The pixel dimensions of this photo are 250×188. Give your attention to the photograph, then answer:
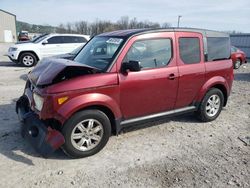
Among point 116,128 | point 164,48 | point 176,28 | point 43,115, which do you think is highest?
point 176,28

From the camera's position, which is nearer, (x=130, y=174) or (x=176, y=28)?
(x=130, y=174)

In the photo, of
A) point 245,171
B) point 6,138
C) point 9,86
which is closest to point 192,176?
point 245,171

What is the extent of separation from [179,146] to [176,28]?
7.05 ft

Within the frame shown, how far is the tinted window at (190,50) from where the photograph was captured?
4.93 metres

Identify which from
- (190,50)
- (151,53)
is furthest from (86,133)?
(190,50)

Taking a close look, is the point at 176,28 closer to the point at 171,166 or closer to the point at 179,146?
the point at 179,146

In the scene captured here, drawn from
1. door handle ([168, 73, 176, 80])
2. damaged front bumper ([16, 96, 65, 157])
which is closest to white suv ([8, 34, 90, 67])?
damaged front bumper ([16, 96, 65, 157])

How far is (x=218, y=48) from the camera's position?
5.58m

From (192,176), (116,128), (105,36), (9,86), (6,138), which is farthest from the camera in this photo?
(9,86)

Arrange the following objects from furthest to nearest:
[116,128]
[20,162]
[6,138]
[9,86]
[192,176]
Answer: [9,86], [6,138], [116,128], [20,162], [192,176]

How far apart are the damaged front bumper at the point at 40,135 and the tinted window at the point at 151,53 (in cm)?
158

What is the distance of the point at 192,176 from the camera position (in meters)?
3.61

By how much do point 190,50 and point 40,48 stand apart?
10624 millimetres

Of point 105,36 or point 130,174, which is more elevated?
point 105,36
